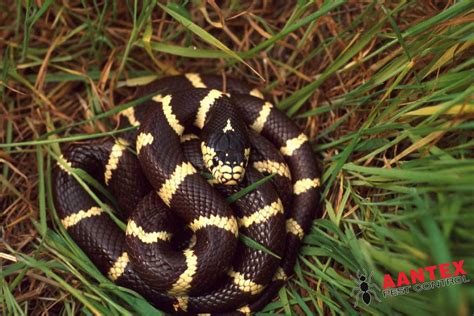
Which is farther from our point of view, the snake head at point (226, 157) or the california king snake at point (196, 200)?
the snake head at point (226, 157)

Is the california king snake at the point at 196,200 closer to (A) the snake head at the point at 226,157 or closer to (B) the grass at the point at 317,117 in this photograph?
(A) the snake head at the point at 226,157

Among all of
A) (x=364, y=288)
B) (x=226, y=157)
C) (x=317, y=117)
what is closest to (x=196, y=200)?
(x=226, y=157)

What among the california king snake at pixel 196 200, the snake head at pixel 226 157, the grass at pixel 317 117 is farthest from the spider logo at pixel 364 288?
the snake head at pixel 226 157

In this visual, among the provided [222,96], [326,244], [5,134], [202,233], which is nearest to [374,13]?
[222,96]

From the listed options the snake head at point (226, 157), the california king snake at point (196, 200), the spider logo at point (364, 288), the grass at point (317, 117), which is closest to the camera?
the grass at point (317, 117)

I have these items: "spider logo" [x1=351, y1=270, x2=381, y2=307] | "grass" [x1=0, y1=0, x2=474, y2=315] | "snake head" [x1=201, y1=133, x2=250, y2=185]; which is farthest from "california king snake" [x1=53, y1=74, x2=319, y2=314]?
"spider logo" [x1=351, y1=270, x2=381, y2=307]

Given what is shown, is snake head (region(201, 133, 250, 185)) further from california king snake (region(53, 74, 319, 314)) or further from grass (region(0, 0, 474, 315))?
grass (region(0, 0, 474, 315))

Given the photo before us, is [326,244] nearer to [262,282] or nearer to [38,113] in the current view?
[262,282]
